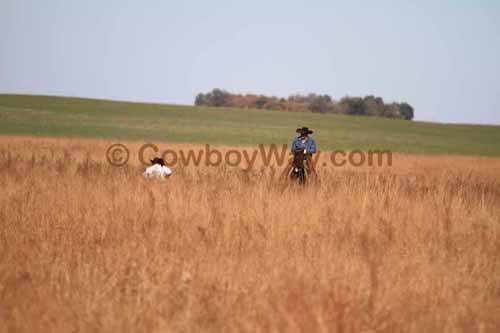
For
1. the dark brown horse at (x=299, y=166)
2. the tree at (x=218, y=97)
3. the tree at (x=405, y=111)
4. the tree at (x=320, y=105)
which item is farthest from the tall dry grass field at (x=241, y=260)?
the tree at (x=218, y=97)

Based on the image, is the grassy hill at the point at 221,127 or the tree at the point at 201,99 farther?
the tree at the point at 201,99

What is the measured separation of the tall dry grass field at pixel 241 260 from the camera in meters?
3.60

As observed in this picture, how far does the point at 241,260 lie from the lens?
4.88 metres

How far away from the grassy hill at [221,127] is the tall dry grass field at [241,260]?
131 ft

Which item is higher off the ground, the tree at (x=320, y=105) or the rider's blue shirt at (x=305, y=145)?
the tree at (x=320, y=105)

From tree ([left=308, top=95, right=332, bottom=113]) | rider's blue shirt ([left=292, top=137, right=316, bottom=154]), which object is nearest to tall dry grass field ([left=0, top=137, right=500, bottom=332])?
rider's blue shirt ([left=292, top=137, right=316, bottom=154])

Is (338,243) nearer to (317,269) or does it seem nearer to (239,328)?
(317,269)

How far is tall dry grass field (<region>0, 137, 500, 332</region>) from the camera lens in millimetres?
3604

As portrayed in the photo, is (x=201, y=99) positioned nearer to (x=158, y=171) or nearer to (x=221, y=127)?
(x=221, y=127)

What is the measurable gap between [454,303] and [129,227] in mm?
3450

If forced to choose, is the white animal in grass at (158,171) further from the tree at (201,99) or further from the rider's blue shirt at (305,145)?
the tree at (201,99)

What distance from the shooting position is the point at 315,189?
8.55 m

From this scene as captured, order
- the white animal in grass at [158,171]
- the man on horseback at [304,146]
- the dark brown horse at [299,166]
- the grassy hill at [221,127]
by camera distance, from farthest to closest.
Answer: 1. the grassy hill at [221,127]
2. the man on horseback at [304,146]
3. the dark brown horse at [299,166]
4. the white animal in grass at [158,171]

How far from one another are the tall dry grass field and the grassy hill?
3998 centimetres
